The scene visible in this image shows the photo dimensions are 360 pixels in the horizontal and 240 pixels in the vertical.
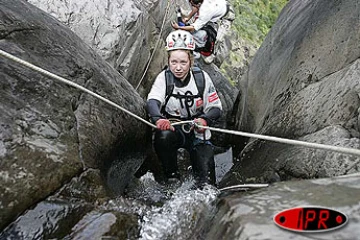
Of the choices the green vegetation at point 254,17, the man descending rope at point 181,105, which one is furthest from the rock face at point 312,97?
the green vegetation at point 254,17

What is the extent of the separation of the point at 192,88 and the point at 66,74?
5.23ft

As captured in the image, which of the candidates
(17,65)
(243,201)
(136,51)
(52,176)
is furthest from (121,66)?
(243,201)

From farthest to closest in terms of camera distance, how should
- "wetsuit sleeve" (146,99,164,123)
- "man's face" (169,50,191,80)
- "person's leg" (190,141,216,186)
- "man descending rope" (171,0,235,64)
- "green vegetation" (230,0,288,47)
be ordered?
"green vegetation" (230,0,288,47) < "man descending rope" (171,0,235,64) < "person's leg" (190,141,216,186) < "man's face" (169,50,191,80) < "wetsuit sleeve" (146,99,164,123)

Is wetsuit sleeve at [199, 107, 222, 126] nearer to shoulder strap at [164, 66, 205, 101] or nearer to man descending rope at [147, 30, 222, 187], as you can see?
man descending rope at [147, 30, 222, 187]

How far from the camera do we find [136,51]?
9680 millimetres

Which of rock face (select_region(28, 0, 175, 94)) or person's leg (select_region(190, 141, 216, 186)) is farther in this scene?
rock face (select_region(28, 0, 175, 94))

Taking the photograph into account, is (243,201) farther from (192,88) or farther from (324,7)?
(324,7)

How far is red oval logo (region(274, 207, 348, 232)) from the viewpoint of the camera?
2400 mm

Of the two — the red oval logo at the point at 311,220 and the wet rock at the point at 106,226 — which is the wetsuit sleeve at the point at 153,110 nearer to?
the wet rock at the point at 106,226

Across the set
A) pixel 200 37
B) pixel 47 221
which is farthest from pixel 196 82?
pixel 200 37

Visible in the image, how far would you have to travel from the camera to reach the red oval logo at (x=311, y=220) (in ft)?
7.88

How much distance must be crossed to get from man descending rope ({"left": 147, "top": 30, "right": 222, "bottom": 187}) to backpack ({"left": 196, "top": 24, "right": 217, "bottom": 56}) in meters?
4.26

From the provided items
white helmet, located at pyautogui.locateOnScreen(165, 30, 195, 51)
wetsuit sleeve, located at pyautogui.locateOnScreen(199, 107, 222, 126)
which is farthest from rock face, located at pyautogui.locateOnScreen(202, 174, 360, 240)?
white helmet, located at pyautogui.locateOnScreen(165, 30, 195, 51)

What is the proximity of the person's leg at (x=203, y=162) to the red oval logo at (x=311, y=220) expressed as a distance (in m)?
3.61
